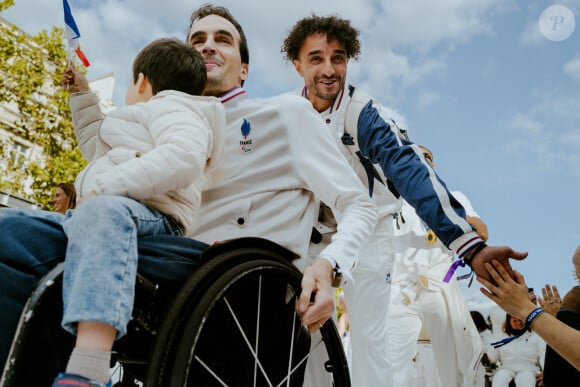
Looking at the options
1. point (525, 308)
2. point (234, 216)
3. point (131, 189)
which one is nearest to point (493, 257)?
point (525, 308)

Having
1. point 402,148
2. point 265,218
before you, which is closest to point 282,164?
point 265,218

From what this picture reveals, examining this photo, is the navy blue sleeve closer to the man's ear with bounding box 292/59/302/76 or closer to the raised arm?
the raised arm

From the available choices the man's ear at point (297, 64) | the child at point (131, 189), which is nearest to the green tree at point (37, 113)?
the man's ear at point (297, 64)

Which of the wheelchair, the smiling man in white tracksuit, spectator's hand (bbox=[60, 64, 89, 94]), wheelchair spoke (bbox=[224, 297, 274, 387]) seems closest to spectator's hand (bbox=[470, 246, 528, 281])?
the smiling man in white tracksuit

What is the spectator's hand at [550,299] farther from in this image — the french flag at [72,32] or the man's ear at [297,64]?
the french flag at [72,32]

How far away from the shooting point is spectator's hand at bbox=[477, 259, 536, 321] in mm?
1984

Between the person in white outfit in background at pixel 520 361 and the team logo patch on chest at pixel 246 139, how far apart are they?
17.5ft

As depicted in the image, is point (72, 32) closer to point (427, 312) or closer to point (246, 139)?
point (246, 139)

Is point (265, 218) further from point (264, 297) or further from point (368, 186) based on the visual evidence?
point (368, 186)

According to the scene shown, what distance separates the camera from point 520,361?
6.48m

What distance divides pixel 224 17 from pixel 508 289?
6.03 feet

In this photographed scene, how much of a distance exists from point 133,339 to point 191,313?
0.88ft

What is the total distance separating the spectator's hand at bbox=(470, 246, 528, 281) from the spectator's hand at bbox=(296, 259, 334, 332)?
0.67m

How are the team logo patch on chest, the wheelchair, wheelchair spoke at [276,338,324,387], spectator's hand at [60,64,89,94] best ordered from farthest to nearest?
spectator's hand at [60,64,89,94], the team logo patch on chest, wheelchair spoke at [276,338,324,387], the wheelchair
